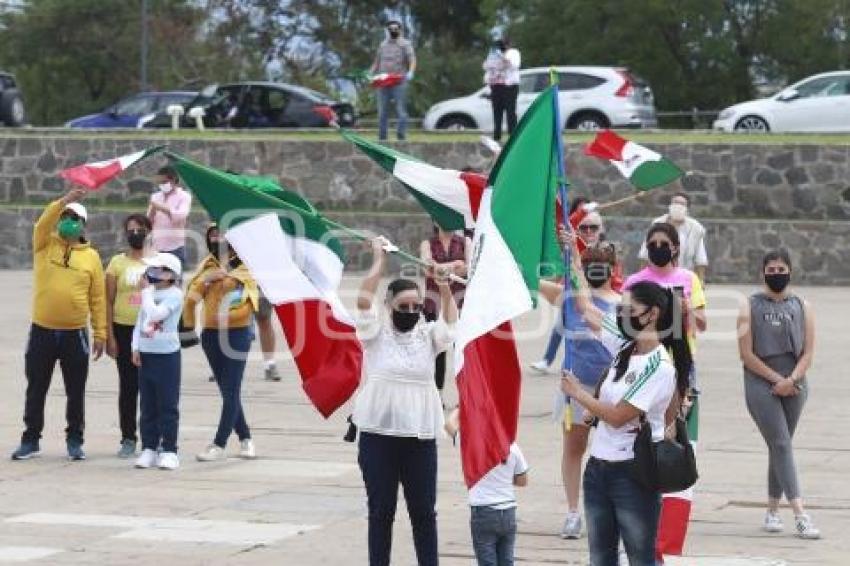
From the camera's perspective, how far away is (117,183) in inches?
1316

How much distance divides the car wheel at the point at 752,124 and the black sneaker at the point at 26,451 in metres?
23.9

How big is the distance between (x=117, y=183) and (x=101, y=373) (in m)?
14.8

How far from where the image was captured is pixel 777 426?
11.5 m

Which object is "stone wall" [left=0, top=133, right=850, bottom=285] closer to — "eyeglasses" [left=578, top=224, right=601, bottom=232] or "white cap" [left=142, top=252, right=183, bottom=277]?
"eyeglasses" [left=578, top=224, right=601, bottom=232]

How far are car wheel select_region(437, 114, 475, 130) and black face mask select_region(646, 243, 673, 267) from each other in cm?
2697

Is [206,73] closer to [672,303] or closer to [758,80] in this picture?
[758,80]

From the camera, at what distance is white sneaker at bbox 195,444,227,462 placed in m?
13.9

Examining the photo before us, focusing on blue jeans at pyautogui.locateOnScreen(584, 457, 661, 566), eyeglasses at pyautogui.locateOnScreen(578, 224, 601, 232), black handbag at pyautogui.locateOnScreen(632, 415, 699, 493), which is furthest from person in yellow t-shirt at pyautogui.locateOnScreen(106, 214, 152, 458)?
black handbag at pyautogui.locateOnScreen(632, 415, 699, 493)

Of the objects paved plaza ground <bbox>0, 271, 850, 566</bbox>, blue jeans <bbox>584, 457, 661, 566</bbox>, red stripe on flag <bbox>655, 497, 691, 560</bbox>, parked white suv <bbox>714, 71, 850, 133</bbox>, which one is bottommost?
paved plaza ground <bbox>0, 271, 850, 566</bbox>

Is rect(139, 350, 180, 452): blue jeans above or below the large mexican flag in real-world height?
below

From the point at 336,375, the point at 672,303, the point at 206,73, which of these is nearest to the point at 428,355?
the point at 336,375

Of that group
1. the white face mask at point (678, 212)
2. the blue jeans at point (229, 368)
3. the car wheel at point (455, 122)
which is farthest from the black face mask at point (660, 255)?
the car wheel at point (455, 122)

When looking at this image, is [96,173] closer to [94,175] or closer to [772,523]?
[94,175]

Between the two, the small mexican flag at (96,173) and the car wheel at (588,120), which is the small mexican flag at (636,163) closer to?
the small mexican flag at (96,173)
